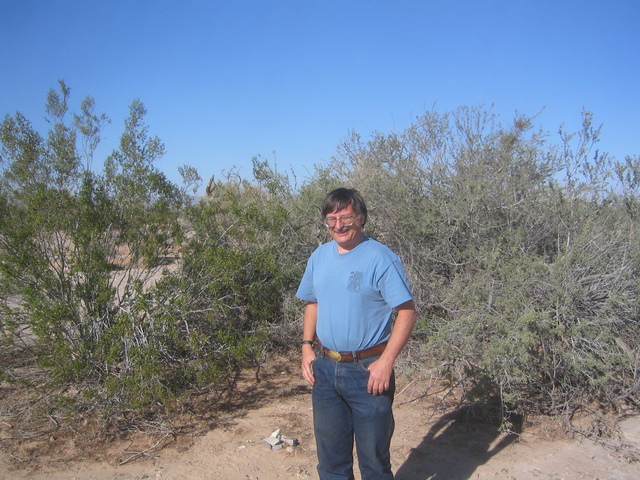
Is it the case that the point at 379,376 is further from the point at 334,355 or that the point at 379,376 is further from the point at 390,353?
the point at 334,355

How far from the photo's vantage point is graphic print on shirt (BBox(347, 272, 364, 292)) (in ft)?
7.51

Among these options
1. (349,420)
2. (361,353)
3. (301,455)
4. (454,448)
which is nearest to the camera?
(361,353)

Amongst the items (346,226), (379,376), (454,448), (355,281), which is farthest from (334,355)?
(454,448)

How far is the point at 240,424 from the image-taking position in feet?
13.1

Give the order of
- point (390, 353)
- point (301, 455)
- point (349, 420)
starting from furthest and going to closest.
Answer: point (301, 455), point (349, 420), point (390, 353)

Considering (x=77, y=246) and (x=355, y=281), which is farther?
(x=77, y=246)

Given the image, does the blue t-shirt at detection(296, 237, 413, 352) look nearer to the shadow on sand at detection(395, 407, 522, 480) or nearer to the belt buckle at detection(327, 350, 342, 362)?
the belt buckle at detection(327, 350, 342, 362)

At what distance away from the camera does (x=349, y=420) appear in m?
2.45

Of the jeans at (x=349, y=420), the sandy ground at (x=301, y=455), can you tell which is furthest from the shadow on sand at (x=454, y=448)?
the jeans at (x=349, y=420)

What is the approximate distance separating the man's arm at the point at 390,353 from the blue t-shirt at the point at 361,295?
0.22 feet

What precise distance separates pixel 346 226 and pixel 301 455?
2.00 meters

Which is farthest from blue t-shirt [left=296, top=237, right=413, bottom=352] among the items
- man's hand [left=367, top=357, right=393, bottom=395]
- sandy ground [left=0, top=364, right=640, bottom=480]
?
sandy ground [left=0, top=364, right=640, bottom=480]

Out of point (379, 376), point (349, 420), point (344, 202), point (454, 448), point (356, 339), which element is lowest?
point (454, 448)

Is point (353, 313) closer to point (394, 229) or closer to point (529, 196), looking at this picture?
point (394, 229)
